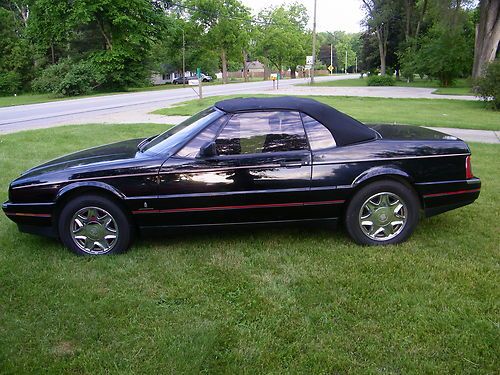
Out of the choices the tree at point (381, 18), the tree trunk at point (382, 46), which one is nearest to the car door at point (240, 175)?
the tree at point (381, 18)

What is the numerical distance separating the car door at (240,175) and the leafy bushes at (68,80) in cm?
3147

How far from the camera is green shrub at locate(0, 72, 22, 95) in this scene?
38500 millimetres

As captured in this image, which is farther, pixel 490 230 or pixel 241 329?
pixel 490 230

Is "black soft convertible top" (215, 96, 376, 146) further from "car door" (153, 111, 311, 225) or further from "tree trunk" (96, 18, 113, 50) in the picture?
"tree trunk" (96, 18, 113, 50)

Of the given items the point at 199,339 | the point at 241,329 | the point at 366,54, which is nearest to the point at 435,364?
the point at 241,329

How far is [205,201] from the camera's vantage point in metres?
4.20

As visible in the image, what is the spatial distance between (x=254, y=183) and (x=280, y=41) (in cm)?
7808

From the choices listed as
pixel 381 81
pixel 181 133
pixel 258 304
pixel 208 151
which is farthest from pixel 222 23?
pixel 258 304

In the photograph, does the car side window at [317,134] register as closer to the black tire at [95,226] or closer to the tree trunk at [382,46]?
the black tire at [95,226]

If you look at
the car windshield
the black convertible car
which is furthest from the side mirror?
the car windshield

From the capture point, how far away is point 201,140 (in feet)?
14.0

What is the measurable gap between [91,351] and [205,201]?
170 centimetres

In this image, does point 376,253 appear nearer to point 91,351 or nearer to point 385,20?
point 91,351

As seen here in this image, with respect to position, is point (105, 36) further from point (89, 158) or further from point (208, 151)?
point (208, 151)
